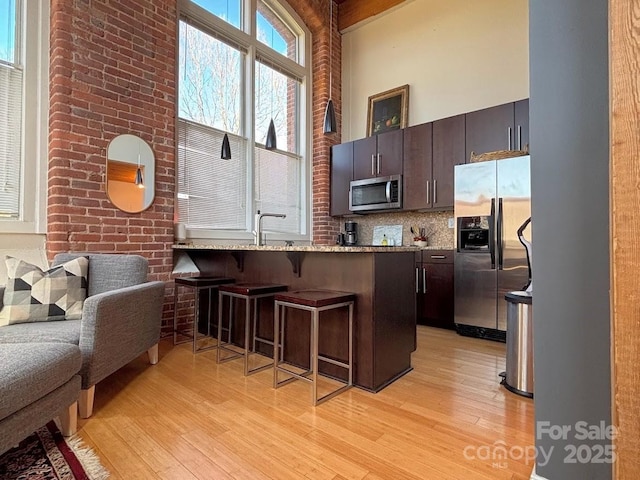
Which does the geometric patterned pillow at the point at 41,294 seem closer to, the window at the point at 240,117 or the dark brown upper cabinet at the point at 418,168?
the window at the point at 240,117

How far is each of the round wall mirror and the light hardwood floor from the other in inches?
58.8

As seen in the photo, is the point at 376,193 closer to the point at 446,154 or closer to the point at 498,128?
the point at 446,154

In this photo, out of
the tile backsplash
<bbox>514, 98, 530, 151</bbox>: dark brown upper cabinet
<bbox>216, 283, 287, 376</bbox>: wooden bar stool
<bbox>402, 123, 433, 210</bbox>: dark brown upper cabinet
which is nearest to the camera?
<bbox>216, 283, 287, 376</bbox>: wooden bar stool

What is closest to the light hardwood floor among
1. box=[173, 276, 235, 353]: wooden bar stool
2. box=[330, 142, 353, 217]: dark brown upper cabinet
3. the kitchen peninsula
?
the kitchen peninsula

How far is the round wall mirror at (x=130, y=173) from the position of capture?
2.93 meters

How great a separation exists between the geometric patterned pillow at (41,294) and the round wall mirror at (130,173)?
90cm

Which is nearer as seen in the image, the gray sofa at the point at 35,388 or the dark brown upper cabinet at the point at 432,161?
the gray sofa at the point at 35,388

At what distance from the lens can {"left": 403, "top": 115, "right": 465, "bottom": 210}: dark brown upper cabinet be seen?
12.5 feet

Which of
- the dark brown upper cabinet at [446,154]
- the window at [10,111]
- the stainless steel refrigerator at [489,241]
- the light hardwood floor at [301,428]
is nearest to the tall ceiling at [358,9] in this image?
the dark brown upper cabinet at [446,154]

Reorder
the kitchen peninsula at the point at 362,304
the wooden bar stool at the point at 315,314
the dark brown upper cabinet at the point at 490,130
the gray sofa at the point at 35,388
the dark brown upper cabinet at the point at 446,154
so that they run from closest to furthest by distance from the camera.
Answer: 1. the gray sofa at the point at 35,388
2. the wooden bar stool at the point at 315,314
3. the kitchen peninsula at the point at 362,304
4. the dark brown upper cabinet at the point at 490,130
5. the dark brown upper cabinet at the point at 446,154

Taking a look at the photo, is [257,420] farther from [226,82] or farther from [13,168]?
[226,82]

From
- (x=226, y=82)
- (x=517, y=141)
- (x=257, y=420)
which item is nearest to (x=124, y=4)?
(x=226, y=82)

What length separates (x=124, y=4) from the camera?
2.98m

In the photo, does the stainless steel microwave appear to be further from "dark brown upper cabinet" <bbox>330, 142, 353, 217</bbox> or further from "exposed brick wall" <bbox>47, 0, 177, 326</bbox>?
"exposed brick wall" <bbox>47, 0, 177, 326</bbox>
